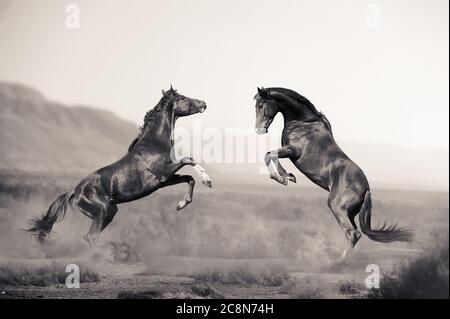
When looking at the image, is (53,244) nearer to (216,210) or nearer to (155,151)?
(155,151)

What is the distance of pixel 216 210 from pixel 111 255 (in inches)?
48.6

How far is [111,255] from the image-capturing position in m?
6.69

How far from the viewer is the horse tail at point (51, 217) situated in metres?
6.26

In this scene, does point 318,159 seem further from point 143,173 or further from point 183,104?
point 143,173

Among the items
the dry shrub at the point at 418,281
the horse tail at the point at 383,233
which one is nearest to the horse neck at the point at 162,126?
the horse tail at the point at 383,233

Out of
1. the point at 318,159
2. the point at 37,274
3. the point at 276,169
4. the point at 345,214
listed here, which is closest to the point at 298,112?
the point at 318,159

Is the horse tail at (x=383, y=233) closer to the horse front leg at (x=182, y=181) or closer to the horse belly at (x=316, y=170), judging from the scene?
the horse belly at (x=316, y=170)

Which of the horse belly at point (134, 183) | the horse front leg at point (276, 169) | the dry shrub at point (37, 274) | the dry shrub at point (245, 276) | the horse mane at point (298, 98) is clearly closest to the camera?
the horse front leg at point (276, 169)

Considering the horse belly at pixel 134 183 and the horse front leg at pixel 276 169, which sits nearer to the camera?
the horse front leg at pixel 276 169

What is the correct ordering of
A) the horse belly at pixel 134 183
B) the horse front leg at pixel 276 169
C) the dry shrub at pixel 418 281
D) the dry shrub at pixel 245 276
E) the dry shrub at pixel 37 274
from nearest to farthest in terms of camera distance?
1. the horse front leg at pixel 276 169
2. the horse belly at pixel 134 183
3. the dry shrub at pixel 37 274
4. the dry shrub at pixel 418 281
5. the dry shrub at pixel 245 276

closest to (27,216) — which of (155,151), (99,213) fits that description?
(99,213)

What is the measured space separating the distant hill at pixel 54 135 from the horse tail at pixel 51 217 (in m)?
1.11

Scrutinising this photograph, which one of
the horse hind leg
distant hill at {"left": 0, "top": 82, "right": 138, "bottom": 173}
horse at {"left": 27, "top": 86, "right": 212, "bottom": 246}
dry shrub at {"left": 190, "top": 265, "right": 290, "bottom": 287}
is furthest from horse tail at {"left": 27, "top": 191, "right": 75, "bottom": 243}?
the horse hind leg

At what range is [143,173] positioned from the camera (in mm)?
6105
